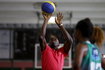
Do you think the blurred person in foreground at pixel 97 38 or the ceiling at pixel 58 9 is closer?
the blurred person in foreground at pixel 97 38

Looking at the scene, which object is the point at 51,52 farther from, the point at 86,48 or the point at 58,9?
the point at 58,9

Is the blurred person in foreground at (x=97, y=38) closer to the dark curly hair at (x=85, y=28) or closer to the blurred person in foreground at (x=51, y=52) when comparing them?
the dark curly hair at (x=85, y=28)

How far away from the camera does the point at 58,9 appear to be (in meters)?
11.9

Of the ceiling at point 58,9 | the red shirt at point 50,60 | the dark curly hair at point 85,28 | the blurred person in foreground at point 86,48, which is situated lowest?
the red shirt at point 50,60

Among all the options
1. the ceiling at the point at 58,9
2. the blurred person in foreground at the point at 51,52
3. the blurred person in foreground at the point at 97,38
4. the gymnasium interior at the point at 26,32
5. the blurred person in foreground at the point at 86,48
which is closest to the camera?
the blurred person in foreground at the point at 86,48

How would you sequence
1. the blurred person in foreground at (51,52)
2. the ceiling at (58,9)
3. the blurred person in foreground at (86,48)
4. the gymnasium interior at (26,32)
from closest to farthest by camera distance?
the blurred person in foreground at (86,48) → the blurred person in foreground at (51,52) → the ceiling at (58,9) → the gymnasium interior at (26,32)

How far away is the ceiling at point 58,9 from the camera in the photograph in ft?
36.4

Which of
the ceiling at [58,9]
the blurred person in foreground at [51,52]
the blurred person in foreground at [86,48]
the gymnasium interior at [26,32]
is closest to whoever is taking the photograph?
Answer: the blurred person in foreground at [86,48]

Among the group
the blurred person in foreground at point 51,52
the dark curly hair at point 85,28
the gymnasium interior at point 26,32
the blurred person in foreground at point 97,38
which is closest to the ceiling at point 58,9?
the gymnasium interior at point 26,32

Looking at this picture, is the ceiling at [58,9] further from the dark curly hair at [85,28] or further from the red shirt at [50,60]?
the dark curly hair at [85,28]

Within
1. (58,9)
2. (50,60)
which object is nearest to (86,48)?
(50,60)

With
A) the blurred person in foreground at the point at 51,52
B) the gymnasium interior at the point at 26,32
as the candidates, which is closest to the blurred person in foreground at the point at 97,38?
the blurred person in foreground at the point at 51,52

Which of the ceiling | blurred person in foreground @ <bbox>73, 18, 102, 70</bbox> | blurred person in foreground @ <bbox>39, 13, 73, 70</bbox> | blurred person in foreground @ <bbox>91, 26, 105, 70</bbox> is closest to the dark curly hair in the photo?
blurred person in foreground @ <bbox>73, 18, 102, 70</bbox>

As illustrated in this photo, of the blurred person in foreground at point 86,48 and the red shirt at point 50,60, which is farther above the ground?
the blurred person in foreground at point 86,48
